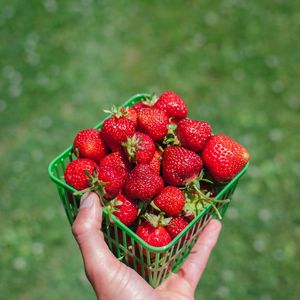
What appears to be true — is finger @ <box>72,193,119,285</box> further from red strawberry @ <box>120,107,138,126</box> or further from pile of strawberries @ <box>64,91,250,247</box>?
red strawberry @ <box>120,107,138,126</box>

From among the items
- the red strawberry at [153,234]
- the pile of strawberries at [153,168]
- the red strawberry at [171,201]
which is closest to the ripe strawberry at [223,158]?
the pile of strawberries at [153,168]

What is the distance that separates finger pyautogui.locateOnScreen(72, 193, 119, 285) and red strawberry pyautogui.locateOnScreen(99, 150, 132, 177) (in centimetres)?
15

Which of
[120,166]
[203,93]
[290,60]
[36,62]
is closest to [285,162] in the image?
[203,93]

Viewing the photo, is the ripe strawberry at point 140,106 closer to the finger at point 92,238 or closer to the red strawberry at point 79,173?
the red strawberry at point 79,173

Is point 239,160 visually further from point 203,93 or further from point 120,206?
point 203,93

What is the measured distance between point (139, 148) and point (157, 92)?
2.03 metres

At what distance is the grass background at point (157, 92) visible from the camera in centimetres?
260

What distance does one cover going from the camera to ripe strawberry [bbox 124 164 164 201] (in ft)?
4.81

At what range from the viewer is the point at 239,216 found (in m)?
2.78

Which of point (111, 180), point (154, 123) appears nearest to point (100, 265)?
point (111, 180)

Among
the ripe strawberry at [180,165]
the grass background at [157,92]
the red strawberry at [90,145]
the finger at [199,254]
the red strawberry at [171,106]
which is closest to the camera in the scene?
the ripe strawberry at [180,165]

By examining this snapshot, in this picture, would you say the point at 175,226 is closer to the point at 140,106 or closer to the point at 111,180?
the point at 111,180

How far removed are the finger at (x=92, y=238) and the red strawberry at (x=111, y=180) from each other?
0.05m

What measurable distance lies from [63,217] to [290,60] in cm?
232
